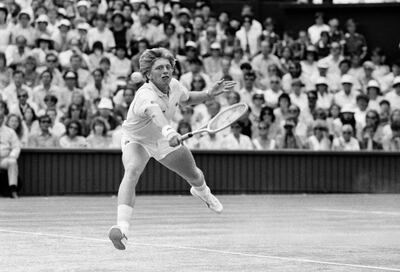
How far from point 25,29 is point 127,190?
12251 millimetres

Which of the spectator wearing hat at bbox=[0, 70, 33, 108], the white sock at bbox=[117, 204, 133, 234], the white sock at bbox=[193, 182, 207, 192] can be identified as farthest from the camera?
the spectator wearing hat at bbox=[0, 70, 33, 108]

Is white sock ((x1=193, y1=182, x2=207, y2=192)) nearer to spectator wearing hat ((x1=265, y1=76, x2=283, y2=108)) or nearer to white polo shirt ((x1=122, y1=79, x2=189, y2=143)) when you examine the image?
white polo shirt ((x1=122, y1=79, x2=189, y2=143))

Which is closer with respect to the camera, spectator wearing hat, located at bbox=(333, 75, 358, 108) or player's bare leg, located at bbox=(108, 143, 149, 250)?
player's bare leg, located at bbox=(108, 143, 149, 250)

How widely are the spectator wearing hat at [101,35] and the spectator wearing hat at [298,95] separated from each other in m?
3.70

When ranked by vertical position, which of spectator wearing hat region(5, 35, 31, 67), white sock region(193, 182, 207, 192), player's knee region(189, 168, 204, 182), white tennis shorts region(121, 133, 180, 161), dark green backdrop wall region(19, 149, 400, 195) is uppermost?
spectator wearing hat region(5, 35, 31, 67)

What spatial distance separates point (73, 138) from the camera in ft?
67.2

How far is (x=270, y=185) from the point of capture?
22.0 m

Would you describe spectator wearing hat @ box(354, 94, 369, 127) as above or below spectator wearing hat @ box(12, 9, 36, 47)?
below

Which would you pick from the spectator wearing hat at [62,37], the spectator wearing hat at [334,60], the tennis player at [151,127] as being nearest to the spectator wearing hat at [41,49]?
the spectator wearing hat at [62,37]

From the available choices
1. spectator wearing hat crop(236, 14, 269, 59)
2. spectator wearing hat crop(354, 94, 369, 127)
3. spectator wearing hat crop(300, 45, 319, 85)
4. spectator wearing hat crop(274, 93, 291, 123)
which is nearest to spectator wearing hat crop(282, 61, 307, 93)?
spectator wearing hat crop(300, 45, 319, 85)

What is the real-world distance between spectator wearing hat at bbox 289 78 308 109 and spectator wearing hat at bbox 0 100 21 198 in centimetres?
596

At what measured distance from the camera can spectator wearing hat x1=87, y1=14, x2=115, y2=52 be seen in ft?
74.3

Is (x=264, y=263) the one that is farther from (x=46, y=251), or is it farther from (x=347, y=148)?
(x=347, y=148)

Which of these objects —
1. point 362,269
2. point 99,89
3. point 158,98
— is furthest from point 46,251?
point 99,89
